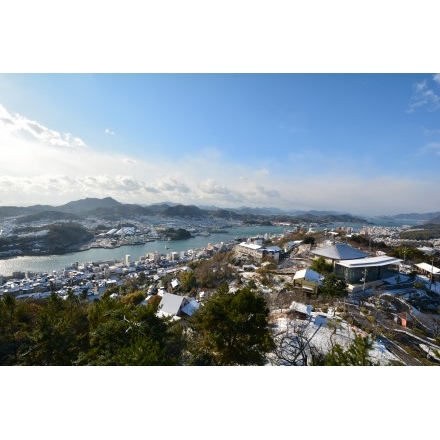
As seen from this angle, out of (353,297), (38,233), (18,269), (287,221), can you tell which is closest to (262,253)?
(353,297)

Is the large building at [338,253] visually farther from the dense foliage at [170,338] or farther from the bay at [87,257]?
the bay at [87,257]

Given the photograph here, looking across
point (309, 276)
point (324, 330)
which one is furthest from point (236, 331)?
point (309, 276)

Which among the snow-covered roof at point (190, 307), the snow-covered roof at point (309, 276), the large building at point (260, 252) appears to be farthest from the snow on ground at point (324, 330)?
the large building at point (260, 252)

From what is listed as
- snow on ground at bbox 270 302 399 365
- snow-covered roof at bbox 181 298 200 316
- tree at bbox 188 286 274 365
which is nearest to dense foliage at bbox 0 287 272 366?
tree at bbox 188 286 274 365

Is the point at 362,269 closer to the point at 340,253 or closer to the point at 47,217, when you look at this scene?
the point at 340,253

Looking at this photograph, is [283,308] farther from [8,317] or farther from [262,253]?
[262,253]

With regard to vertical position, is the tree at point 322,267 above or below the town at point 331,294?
above
